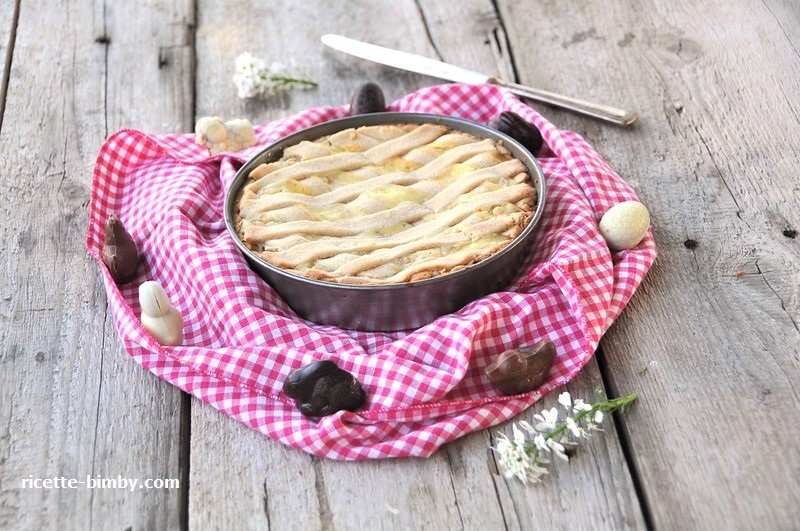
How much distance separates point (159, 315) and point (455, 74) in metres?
1.09

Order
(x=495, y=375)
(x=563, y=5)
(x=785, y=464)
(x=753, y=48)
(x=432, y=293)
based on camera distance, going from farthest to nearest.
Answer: (x=563, y=5), (x=753, y=48), (x=432, y=293), (x=495, y=375), (x=785, y=464)

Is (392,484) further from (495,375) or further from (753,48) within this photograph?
(753,48)

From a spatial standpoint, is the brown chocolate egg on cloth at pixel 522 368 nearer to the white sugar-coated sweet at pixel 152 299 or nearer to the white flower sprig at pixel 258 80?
the white sugar-coated sweet at pixel 152 299

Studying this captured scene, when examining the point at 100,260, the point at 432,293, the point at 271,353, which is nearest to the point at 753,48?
the point at 432,293

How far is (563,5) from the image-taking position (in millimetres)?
2629

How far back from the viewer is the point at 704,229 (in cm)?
183

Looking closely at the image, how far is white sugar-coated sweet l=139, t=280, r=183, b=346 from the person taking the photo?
5.16ft

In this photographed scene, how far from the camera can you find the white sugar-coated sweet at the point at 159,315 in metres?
1.57

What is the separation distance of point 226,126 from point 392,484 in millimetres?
1049

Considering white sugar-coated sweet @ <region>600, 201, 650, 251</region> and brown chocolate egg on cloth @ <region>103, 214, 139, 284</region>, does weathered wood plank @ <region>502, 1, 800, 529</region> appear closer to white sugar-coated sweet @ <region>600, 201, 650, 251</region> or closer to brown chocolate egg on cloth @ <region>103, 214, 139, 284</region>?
white sugar-coated sweet @ <region>600, 201, 650, 251</region>

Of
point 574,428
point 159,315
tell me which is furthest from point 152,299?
point 574,428

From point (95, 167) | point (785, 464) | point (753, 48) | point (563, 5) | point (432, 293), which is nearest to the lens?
point (785, 464)

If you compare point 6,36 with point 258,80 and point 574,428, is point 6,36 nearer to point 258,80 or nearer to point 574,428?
point 258,80

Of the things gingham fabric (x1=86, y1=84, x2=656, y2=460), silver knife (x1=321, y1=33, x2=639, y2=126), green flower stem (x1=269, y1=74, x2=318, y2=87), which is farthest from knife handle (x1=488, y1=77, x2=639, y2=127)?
green flower stem (x1=269, y1=74, x2=318, y2=87)
